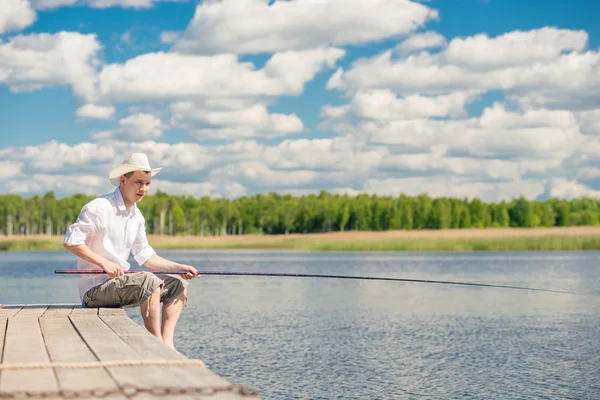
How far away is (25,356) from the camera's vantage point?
12.9 feet

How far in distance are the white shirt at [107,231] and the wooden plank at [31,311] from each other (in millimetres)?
425

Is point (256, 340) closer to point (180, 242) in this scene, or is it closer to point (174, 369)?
point (174, 369)

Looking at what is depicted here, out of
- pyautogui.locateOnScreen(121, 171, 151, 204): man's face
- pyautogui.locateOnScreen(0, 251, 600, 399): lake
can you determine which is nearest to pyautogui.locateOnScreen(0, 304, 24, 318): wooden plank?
pyautogui.locateOnScreen(121, 171, 151, 204): man's face

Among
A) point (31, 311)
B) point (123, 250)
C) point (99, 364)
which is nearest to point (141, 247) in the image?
point (123, 250)

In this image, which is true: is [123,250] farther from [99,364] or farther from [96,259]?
[99,364]

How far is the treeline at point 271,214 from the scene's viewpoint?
9688 cm

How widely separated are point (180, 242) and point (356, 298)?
4082cm

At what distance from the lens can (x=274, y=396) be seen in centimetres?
803

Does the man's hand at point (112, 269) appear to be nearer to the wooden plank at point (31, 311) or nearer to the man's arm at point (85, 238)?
the man's arm at point (85, 238)

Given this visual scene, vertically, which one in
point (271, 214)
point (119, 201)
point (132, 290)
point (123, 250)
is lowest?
point (132, 290)

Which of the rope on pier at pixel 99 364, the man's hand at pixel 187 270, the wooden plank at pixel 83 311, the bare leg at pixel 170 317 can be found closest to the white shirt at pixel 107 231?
the wooden plank at pixel 83 311

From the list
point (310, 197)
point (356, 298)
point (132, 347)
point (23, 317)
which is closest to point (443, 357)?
point (23, 317)

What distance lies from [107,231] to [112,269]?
293 millimetres

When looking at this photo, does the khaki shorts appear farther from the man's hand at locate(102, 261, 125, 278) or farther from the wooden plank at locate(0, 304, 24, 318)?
the wooden plank at locate(0, 304, 24, 318)
